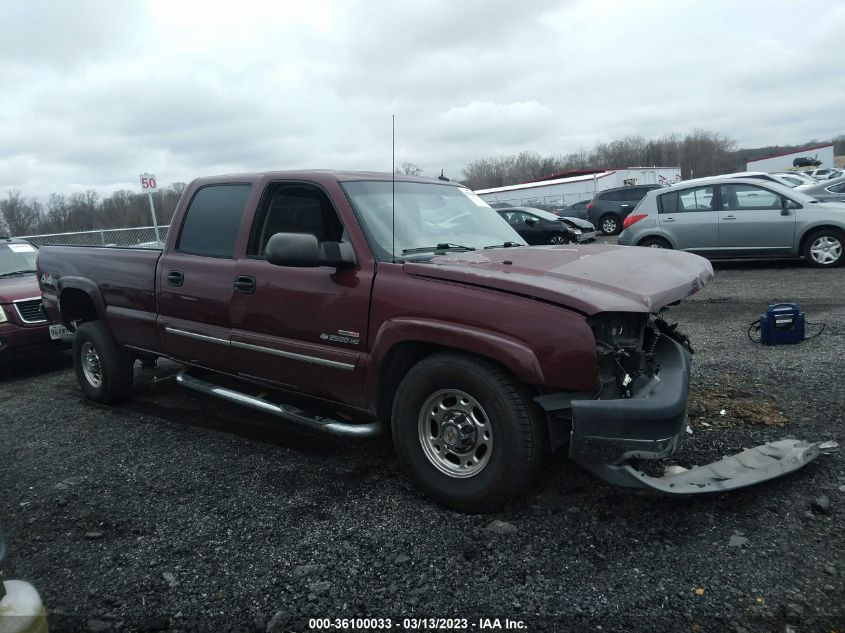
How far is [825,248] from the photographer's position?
34.6ft

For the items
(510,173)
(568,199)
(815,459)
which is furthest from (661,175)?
(815,459)

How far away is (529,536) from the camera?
2957 millimetres

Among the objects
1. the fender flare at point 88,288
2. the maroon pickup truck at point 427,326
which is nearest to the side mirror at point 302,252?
the maroon pickup truck at point 427,326

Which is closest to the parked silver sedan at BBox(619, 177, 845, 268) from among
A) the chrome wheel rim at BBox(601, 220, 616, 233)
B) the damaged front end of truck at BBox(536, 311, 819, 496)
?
the damaged front end of truck at BBox(536, 311, 819, 496)

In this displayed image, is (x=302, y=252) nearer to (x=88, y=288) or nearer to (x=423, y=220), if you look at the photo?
(x=423, y=220)

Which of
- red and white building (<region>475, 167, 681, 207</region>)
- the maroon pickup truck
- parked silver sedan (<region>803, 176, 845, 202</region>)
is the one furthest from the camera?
red and white building (<region>475, 167, 681, 207</region>)

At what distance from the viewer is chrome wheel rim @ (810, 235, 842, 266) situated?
10.5 metres

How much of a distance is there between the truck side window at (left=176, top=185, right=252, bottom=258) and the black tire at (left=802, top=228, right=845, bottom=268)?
10.2m

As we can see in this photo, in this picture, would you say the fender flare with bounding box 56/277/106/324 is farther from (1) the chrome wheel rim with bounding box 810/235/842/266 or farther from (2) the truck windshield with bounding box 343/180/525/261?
(1) the chrome wheel rim with bounding box 810/235/842/266

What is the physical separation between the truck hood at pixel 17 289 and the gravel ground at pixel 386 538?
118 inches

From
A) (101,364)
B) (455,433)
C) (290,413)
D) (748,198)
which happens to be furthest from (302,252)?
(748,198)

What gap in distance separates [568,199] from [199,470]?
48.3m

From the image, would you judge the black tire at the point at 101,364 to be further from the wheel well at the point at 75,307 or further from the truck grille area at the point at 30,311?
the truck grille area at the point at 30,311

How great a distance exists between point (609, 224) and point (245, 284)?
63.8 ft
